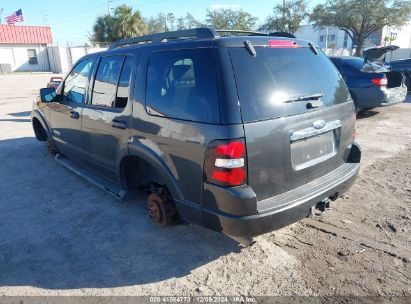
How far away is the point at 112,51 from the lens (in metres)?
3.90

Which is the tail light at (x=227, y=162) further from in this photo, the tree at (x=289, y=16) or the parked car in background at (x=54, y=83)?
the tree at (x=289, y=16)

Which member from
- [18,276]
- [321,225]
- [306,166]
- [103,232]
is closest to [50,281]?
[18,276]

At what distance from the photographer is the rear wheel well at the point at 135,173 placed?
3.63 meters

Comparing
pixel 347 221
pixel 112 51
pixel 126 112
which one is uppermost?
pixel 112 51

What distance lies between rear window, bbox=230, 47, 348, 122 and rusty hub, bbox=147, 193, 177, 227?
138cm

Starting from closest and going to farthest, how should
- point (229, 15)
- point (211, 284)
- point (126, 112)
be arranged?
point (211, 284), point (126, 112), point (229, 15)

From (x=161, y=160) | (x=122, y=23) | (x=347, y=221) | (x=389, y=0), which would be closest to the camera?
(x=161, y=160)

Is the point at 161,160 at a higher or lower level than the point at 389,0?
lower

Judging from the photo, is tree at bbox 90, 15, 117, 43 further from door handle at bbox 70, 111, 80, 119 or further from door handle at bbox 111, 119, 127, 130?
door handle at bbox 111, 119, 127, 130

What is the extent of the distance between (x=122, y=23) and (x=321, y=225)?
42992 millimetres

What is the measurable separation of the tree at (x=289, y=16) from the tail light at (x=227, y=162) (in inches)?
1790

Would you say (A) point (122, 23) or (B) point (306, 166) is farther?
(A) point (122, 23)

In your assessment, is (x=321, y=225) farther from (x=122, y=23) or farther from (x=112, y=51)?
(x=122, y=23)

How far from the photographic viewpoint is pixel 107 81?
12.7ft
